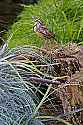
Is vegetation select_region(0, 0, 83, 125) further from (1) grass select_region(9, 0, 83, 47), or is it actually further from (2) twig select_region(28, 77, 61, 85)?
(1) grass select_region(9, 0, 83, 47)

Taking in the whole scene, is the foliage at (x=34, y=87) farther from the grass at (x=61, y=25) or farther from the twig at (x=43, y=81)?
the grass at (x=61, y=25)

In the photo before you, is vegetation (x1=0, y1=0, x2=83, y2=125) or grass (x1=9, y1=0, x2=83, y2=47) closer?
vegetation (x1=0, y1=0, x2=83, y2=125)

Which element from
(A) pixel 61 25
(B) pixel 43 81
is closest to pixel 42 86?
(B) pixel 43 81

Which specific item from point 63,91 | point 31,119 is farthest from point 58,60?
point 31,119

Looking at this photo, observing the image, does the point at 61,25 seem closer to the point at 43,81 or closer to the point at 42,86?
the point at 42,86

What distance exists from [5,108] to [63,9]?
2.44 metres

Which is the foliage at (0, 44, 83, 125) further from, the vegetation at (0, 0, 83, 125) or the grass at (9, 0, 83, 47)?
the grass at (9, 0, 83, 47)

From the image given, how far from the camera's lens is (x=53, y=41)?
3332mm

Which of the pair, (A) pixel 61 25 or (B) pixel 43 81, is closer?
(B) pixel 43 81

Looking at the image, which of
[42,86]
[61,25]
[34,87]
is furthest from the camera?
[61,25]

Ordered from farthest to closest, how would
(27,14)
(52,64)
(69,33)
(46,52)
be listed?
(27,14) < (69,33) < (46,52) < (52,64)

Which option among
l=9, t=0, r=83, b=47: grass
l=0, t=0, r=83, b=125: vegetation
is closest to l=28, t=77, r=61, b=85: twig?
l=0, t=0, r=83, b=125: vegetation

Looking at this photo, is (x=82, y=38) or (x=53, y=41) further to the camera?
(x=82, y=38)

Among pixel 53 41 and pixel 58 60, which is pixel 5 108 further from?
pixel 53 41
